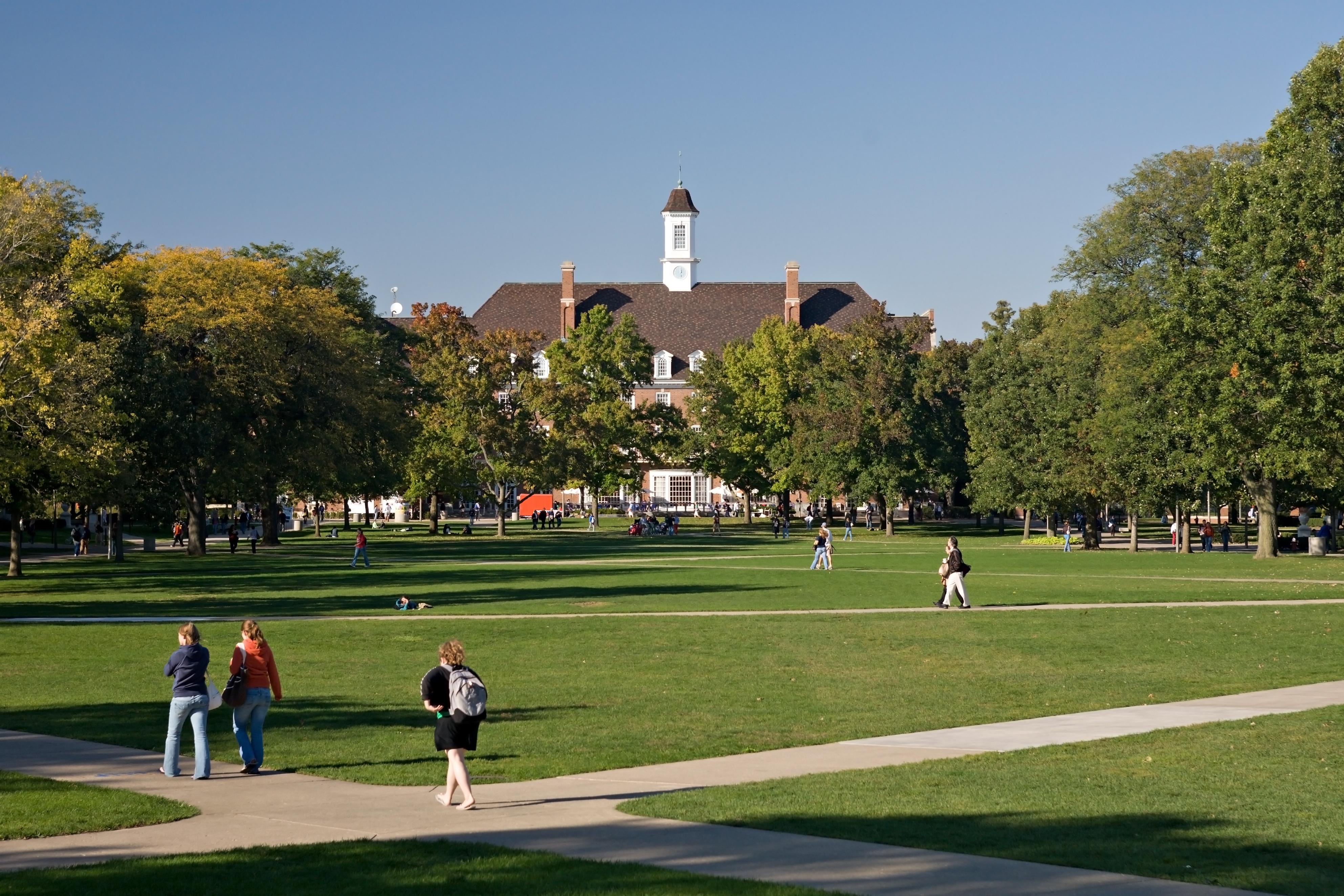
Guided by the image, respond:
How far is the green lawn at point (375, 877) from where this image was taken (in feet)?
30.1

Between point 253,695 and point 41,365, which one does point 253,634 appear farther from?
point 41,365

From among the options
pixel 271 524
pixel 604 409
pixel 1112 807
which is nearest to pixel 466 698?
pixel 1112 807

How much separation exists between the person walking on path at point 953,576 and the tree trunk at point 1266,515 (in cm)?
2958

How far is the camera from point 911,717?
1722cm

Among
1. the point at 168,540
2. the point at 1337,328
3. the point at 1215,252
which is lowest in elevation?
the point at 168,540

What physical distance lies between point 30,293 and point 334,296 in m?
29.5

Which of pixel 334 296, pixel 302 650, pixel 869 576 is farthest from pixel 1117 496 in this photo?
pixel 302 650

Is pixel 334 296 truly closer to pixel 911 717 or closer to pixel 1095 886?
pixel 911 717

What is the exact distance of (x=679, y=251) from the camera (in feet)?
513

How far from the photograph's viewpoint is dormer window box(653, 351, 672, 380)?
148 metres

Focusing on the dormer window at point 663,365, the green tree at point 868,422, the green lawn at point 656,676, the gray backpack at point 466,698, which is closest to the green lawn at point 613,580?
the green lawn at point 656,676

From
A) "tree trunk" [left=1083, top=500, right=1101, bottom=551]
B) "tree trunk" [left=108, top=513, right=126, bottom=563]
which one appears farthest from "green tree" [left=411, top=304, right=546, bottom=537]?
"tree trunk" [left=1083, top=500, right=1101, bottom=551]

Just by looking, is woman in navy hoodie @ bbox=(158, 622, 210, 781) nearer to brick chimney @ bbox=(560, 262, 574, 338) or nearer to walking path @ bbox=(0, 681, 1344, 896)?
walking path @ bbox=(0, 681, 1344, 896)

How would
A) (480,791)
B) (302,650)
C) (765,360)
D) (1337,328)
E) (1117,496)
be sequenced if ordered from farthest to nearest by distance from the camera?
(765,360) → (1117,496) → (1337,328) → (302,650) → (480,791)
